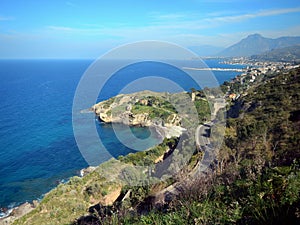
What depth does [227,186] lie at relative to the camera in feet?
9.73

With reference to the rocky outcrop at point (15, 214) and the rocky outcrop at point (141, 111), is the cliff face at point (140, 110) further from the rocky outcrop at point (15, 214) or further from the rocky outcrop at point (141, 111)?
the rocky outcrop at point (15, 214)

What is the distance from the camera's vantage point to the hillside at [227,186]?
7.03ft

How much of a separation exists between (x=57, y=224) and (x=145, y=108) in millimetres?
19706

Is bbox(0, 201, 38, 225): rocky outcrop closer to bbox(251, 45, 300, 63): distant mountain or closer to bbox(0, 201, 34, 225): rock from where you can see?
bbox(0, 201, 34, 225): rock

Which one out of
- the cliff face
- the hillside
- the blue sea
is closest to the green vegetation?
the cliff face

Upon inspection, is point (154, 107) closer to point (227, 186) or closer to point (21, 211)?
point (21, 211)

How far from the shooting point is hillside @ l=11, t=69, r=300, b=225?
2143 mm

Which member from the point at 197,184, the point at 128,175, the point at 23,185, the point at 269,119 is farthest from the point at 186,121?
the point at 197,184

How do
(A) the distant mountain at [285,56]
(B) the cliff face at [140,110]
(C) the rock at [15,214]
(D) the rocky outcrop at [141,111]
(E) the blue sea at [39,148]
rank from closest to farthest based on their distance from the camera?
(C) the rock at [15,214]
(E) the blue sea at [39,148]
(D) the rocky outcrop at [141,111]
(B) the cliff face at [140,110]
(A) the distant mountain at [285,56]

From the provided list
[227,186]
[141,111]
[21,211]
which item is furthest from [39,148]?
[227,186]

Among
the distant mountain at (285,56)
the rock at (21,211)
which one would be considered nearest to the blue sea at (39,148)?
the rock at (21,211)

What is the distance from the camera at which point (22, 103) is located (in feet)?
114

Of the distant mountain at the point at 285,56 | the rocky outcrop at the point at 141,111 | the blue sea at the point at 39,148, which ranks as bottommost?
the blue sea at the point at 39,148

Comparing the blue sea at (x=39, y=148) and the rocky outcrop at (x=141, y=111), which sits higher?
the rocky outcrop at (x=141, y=111)
